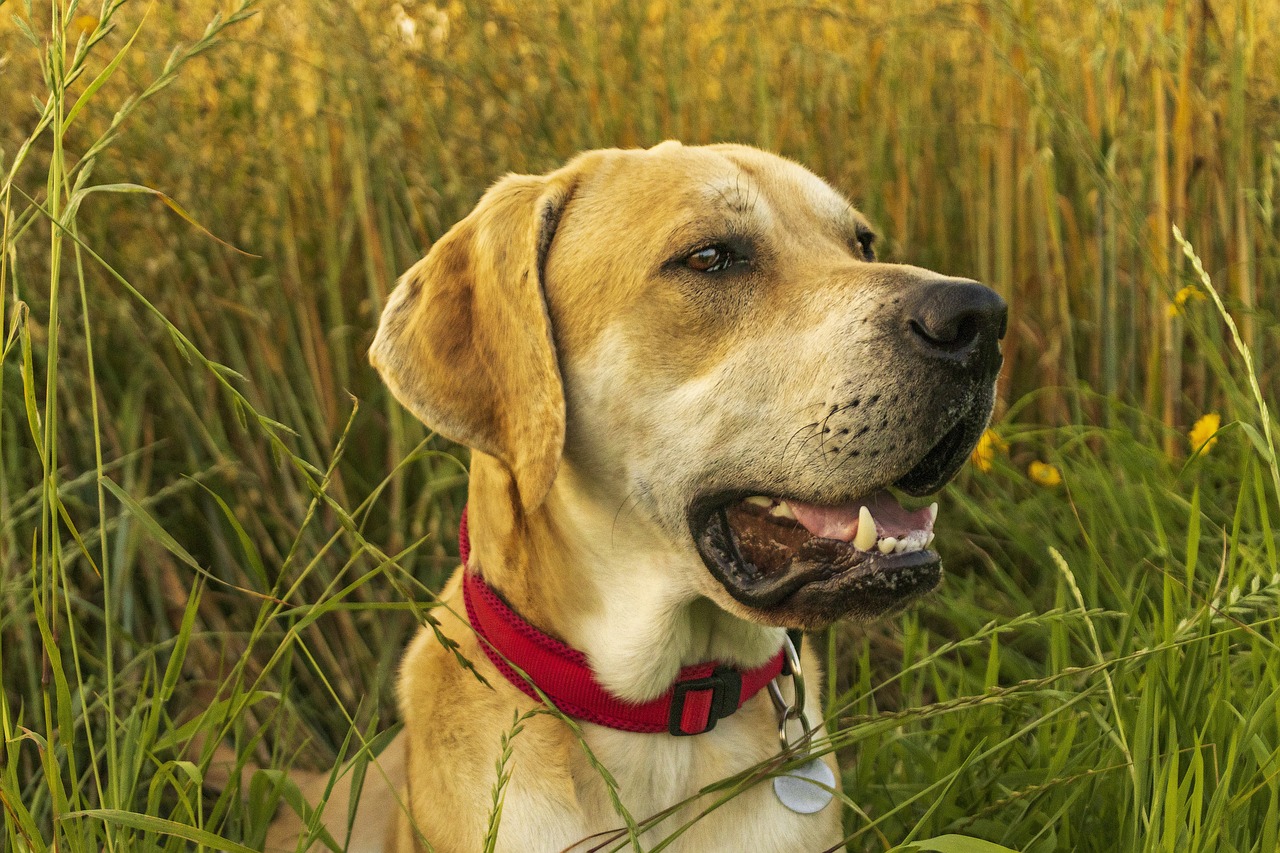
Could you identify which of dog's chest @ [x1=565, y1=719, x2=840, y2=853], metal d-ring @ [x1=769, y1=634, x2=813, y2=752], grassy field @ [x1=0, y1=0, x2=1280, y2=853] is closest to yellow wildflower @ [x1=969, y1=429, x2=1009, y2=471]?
grassy field @ [x1=0, y1=0, x2=1280, y2=853]

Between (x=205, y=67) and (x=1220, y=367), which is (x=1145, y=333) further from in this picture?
(x=205, y=67)

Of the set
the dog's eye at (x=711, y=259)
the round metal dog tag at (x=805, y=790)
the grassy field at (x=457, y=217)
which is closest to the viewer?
the round metal dog tag at (x=805, y=790)

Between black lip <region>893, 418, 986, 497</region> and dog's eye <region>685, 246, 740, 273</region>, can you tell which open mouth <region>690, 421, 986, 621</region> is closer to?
black lip <region>893, 418, 986, 497</region>

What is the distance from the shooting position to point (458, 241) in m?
2.59

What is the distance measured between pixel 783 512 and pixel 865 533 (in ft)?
0.65

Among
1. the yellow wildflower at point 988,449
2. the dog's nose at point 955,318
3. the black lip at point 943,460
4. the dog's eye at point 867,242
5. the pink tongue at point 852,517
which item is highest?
the dog's nose at point 955,318

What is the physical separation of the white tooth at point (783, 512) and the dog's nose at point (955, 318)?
416 millimetres

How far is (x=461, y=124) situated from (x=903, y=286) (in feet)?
7.85

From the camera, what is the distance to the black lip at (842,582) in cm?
219

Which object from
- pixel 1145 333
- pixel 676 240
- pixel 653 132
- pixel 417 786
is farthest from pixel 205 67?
pixel 1145 333

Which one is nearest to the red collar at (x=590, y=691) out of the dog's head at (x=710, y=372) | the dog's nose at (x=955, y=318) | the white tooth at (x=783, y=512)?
the dog's head at (x=710, y=372)

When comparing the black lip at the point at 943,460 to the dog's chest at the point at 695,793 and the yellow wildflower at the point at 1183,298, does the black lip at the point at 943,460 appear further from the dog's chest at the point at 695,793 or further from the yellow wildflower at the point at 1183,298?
the yellow wildflower at the point at 1183,298

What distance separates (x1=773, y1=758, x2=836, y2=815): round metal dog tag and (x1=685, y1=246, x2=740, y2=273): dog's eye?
1.02m

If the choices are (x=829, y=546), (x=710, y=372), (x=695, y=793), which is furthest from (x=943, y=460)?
(x=695, y=793)
